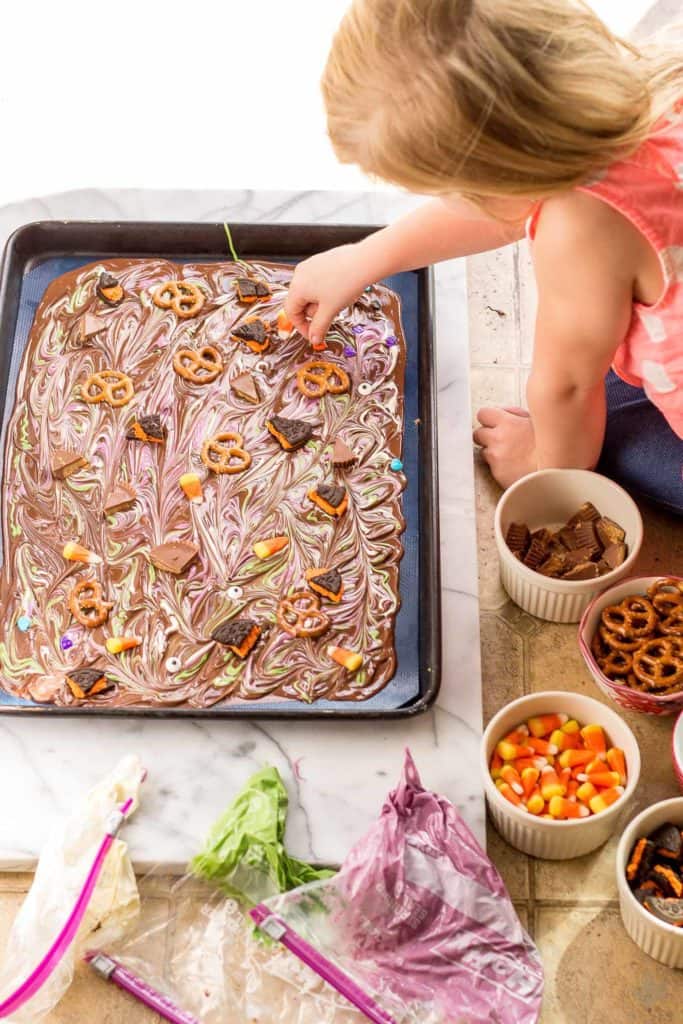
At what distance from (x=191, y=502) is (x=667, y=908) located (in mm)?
913

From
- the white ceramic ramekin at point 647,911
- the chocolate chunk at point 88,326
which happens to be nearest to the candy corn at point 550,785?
the white ceramic ramekin at point 647,911

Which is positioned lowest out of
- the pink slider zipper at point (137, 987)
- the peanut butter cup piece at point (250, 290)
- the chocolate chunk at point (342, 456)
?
the pink slider zipper at point (137, 987)

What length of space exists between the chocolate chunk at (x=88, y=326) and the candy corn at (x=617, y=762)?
109cm

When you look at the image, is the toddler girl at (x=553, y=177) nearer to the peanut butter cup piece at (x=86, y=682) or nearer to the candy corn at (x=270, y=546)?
the candy corn at (x=270, y=546)

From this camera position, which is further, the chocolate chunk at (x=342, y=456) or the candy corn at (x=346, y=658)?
the chocolate chunk at (x=342, y=456)

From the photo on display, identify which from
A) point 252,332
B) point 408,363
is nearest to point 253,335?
point 252,332

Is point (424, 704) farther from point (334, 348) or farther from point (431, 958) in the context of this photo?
point (334, 348)

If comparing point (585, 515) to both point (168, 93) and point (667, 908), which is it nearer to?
point (667, 908)

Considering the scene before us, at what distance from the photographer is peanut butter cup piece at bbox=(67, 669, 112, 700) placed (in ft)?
6.03

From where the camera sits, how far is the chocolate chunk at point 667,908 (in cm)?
168

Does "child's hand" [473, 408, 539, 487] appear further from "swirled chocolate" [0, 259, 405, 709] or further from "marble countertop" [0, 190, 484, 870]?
"marble countertop" [0, 190, 484, 870]

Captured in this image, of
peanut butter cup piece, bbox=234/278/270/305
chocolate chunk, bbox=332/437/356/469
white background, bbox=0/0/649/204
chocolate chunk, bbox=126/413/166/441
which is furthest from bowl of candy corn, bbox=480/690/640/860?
white background, bbox=0/0/649/204

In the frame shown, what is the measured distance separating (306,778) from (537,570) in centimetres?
48

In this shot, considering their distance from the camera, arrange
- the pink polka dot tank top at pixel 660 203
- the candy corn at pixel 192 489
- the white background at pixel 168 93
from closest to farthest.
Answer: the pink polka dot tank top at pixel 660 203, the candy corn at pixel 192 489, the white background at pixel 168 93
